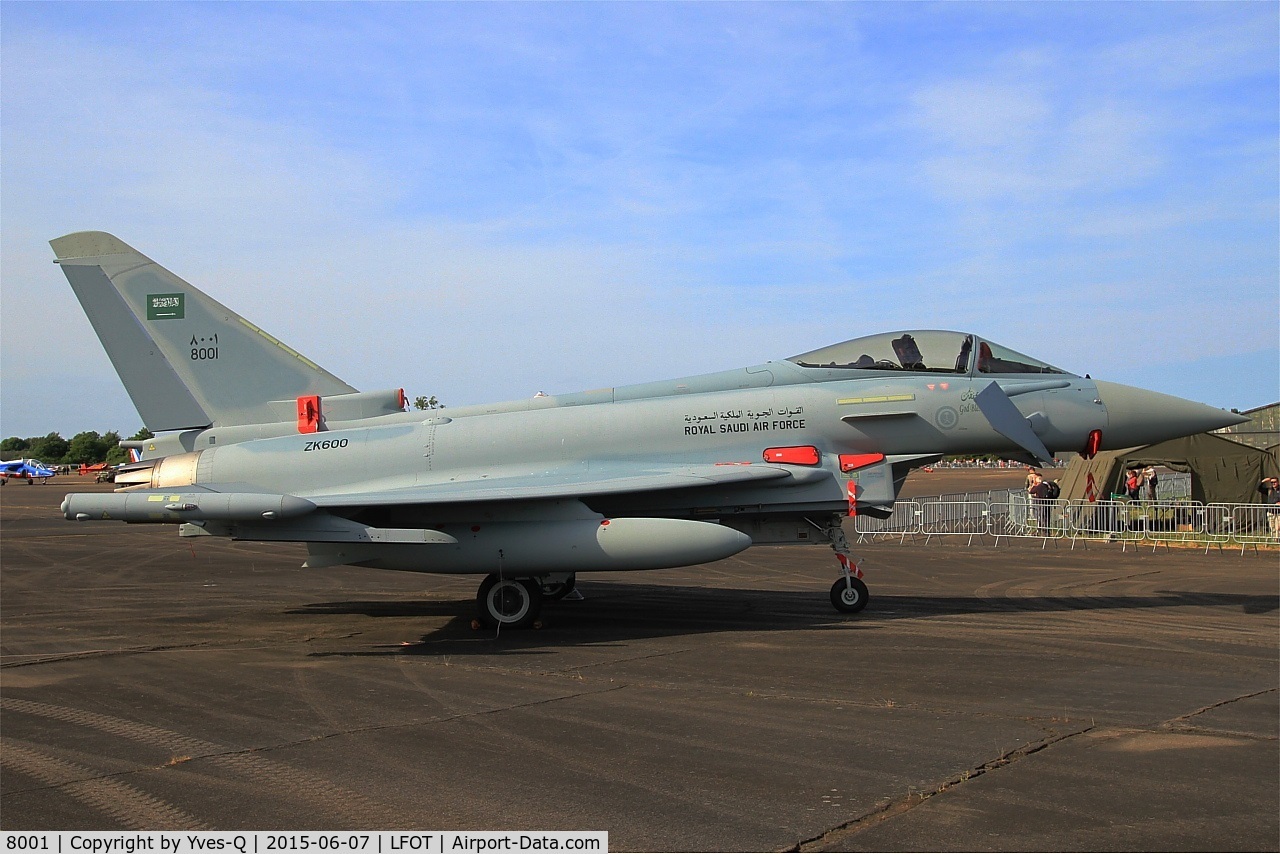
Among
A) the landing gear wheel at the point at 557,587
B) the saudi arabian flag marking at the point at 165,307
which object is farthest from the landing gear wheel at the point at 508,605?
the saudi arabian flag marking at the point at 165,307

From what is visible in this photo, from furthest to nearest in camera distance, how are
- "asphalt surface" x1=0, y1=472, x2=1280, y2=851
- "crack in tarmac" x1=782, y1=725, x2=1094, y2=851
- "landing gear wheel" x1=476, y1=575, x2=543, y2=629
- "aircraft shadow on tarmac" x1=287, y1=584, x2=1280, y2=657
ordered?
"landing gear wheel" x1=476, y1=575, x2=543, y2=629 → "aircraft shadow on tarmac" x1=287, y1=584, x2=1280, y2=657 → "asphalt surface" x1=0, y1=472, x2=1280, y2=851 → "crack in tarmac" x1=782, y1=725, x2=1094, y2=851

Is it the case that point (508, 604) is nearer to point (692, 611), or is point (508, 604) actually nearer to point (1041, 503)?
point (692, 611)

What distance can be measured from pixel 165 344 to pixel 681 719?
9175 mm

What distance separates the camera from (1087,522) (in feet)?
71.8

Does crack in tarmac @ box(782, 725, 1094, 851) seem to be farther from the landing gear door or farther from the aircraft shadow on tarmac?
the landing gear door

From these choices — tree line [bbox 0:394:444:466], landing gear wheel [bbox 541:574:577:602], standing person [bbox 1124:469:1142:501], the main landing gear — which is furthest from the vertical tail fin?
tree line [bbox 0:394:444:466]

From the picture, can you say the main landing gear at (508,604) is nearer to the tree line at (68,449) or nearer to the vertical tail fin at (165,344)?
the vertical tail fin at (165,344)

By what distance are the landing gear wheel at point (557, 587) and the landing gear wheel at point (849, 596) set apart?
363cm

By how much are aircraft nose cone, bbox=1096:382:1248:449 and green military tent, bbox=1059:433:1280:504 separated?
40.9 feet

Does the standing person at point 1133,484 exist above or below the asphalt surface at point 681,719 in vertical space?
above

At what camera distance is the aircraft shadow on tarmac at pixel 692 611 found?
10.6 meters

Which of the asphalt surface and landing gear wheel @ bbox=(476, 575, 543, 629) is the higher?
landing gear wheel @ bbox=(476, 575, 543, 629)

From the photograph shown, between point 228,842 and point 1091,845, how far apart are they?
3.84m

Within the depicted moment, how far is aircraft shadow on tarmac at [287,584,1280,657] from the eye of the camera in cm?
1063
